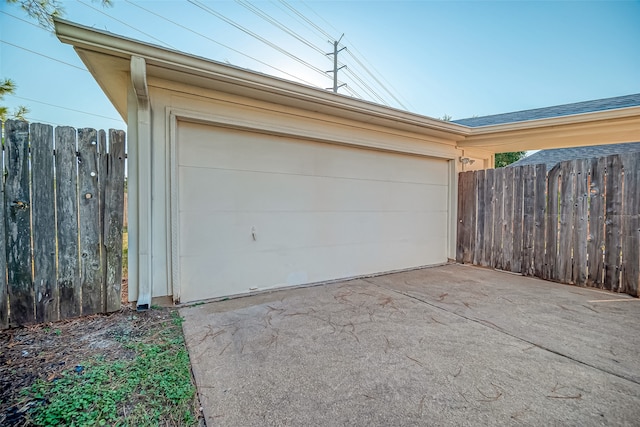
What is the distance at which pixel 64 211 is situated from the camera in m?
2.41

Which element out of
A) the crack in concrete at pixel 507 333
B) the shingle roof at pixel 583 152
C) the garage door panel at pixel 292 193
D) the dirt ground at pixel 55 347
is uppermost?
the shingle roof at pixel 583 152

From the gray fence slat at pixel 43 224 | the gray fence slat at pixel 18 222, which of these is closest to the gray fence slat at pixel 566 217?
the gray fence slat at pixel 43 224

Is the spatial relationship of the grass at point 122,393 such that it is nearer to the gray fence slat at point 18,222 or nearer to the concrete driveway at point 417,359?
the concrete driveway at point 417,359

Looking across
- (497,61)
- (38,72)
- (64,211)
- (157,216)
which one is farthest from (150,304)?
(497,61)

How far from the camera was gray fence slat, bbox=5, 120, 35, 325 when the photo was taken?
7.35 ft

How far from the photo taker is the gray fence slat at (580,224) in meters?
3.80

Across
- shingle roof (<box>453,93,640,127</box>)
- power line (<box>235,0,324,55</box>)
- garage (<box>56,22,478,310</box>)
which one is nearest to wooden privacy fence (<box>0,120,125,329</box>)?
garage (<box>56,22,478,310</box>)

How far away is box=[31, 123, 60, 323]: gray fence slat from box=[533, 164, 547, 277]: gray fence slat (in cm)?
602

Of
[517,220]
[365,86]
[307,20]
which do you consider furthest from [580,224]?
[365,86]

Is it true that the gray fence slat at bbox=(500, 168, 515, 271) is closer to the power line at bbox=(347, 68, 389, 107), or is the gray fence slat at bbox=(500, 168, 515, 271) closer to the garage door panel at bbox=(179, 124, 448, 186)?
the garage door panel at bbox=(179, 124, 448, 186)

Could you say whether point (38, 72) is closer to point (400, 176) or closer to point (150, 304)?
point (150, 304)

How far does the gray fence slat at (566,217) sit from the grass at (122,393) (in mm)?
4969

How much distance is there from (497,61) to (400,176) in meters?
6.12

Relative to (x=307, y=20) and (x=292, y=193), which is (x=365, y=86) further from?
(x=292, y=193)
